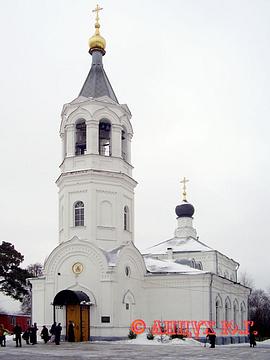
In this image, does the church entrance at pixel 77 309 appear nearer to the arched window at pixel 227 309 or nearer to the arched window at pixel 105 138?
the arched window at pixel 105 138

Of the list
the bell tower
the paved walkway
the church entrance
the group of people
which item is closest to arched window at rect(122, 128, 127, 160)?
the bell tower

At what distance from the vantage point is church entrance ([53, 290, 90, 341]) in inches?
1061

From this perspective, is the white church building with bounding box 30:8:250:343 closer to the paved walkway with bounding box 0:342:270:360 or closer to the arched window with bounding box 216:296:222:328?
the arched window with bounding box 216:296:222:328

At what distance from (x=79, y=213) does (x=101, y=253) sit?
2.73 metres

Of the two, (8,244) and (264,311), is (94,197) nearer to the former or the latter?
(8,244)

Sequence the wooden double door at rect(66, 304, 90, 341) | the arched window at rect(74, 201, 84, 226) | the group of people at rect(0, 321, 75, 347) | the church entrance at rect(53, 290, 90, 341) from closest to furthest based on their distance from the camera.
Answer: the group of people at rect(0, 321, 75, 347)
the church entrance at rect(53, 290, 90, 341)
the wooden double door at rect(66, 304, 90, 341)
the arched window at rect(74, 201, 84, 226)

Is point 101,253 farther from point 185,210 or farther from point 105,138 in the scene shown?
point 185,210

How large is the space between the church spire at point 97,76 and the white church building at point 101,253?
0.05 meters

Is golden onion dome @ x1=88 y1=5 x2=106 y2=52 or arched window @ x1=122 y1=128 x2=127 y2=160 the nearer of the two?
arched window @ x1=122 y1=128 x2=127 y2=160

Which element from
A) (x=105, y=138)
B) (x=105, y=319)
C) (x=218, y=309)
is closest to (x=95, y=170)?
(x=105, y=138)

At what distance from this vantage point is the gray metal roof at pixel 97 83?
1196 inches

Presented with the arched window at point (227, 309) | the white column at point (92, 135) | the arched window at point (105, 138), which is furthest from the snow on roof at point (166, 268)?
the white column at point (92, 135)

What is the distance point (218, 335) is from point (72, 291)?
339 inches

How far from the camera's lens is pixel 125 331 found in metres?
28.0
